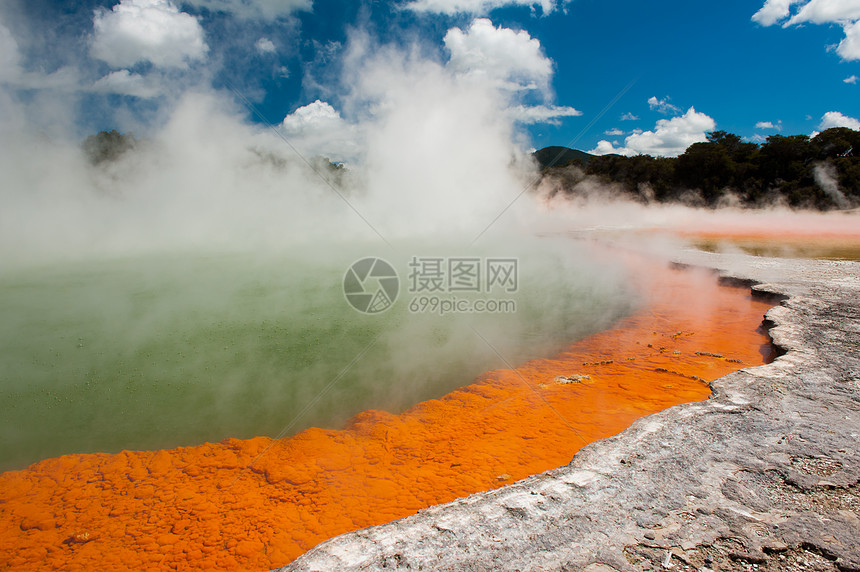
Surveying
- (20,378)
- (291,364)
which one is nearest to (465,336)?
(291,364)

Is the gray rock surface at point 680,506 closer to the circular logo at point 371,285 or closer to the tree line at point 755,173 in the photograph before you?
the circular logo at point 371,285

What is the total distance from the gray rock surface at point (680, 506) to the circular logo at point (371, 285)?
4.63 meters

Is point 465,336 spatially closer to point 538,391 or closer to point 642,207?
point 538,391

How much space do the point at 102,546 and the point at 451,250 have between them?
984 cm

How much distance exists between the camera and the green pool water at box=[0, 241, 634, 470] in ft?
11.7

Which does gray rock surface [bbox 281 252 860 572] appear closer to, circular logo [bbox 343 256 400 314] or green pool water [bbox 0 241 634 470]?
green pool water [bbox 0 241 634 470]

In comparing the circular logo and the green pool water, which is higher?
the circular logo

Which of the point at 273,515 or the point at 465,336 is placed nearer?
the point at 273,515

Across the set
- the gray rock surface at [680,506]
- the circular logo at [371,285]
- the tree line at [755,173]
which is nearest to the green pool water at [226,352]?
the circular logo at [371,285]

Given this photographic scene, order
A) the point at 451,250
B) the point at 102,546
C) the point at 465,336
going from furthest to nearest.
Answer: the point at 451,250
the point at 465,336
the point at 102,546

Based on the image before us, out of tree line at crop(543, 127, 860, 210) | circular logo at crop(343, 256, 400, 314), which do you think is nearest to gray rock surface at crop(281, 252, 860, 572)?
circular logo at crop(343, 256, 400, 314)

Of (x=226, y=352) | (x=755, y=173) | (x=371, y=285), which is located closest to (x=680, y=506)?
(x=226, y=352)

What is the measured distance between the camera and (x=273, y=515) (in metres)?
2.44

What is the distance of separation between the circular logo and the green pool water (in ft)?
0.82
